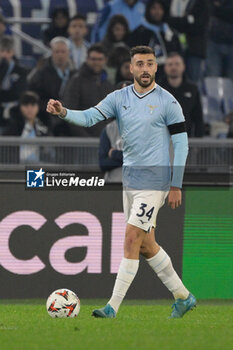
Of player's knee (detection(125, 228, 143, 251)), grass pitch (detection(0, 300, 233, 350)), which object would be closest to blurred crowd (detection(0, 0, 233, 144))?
grass pitch (detection(0, 300, 233, 350))

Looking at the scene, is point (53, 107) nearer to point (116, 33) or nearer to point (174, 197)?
point (174, 197)

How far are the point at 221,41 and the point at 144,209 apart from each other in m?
7.63

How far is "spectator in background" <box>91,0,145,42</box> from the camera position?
1505cm

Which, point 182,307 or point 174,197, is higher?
point 174,197

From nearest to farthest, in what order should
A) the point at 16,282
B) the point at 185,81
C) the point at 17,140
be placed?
the point at 16,282, the point at 17,140, the point at 185,81

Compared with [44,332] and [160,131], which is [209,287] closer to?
[160,131]

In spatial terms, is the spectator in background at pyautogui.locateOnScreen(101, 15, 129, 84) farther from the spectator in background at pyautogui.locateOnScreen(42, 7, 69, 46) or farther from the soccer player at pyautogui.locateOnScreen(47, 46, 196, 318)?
the soccer player at pyautogui.locateOnScreen(47, 46, 196, 318)

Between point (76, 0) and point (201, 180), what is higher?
point (76, 0)

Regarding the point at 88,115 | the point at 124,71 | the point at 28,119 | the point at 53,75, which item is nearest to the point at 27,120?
the point at 28,119

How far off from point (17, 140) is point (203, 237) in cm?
366

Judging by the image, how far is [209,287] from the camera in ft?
33.7

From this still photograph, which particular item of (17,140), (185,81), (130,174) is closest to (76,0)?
(185,81)

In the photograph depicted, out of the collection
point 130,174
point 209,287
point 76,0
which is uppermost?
point 76,0

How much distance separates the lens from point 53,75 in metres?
14.5
